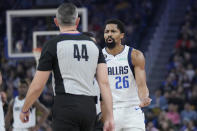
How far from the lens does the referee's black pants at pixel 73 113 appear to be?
5.78 m

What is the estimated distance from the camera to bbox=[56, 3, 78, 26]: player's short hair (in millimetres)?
5855

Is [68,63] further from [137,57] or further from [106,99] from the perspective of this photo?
[137,57]

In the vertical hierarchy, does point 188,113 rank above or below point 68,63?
below

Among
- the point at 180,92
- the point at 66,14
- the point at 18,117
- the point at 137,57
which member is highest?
the point at 66,14

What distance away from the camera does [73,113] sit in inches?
227

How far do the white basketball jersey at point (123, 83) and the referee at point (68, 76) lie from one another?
8.42 ft

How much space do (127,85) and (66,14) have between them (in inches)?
116

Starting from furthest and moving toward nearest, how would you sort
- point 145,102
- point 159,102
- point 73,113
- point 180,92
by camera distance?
point 180,92
point 159,102
point 145,102
point 73,113

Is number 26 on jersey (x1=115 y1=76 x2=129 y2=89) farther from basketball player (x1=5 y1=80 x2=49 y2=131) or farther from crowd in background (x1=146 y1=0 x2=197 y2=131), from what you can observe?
crowd in background (x1=146 y1=0 x2=197 y2=131)

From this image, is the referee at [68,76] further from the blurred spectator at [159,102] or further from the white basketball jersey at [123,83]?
the blurred spectator at [159,102]

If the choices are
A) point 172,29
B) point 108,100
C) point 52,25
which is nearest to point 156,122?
point 52,25

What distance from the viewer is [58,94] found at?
5.90 meters

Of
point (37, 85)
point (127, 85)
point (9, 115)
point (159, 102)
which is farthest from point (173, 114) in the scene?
point (37, 85)

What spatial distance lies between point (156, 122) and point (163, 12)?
8789mm
